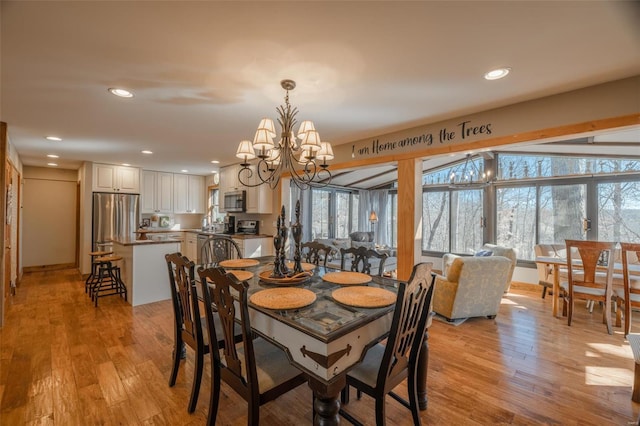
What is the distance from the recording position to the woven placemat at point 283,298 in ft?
4.98

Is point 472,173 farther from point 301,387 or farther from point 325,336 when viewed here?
point 325,336

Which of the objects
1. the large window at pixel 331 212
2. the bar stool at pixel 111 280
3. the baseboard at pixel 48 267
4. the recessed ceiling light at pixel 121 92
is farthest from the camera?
the large window at pixel 331 212

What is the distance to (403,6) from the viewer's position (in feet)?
4.57

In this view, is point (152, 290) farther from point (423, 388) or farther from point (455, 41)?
point (455, 41)

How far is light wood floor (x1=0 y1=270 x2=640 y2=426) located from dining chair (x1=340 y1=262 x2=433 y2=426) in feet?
1.57

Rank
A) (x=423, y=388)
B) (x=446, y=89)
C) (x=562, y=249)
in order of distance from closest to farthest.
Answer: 1. (x=423, y=388)
2. (x=446, y=89)
3. (x=562, y=249)

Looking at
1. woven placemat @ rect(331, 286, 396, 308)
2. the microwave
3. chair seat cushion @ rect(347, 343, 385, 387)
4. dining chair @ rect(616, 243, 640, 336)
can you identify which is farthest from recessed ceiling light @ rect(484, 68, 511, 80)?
the microwave

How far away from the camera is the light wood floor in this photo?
181 cm

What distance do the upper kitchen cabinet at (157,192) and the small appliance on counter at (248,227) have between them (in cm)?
233

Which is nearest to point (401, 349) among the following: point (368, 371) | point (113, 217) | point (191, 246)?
point (368, 371)

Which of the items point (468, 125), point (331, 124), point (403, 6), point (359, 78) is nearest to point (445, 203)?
point (468, 125)

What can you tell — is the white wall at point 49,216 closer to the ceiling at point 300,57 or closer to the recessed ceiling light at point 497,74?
the ceiling at point 300,57

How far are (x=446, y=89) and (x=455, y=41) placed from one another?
2.35 feet

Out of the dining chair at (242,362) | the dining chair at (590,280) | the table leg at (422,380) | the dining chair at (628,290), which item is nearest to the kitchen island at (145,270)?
the dining chair at (242,362)
